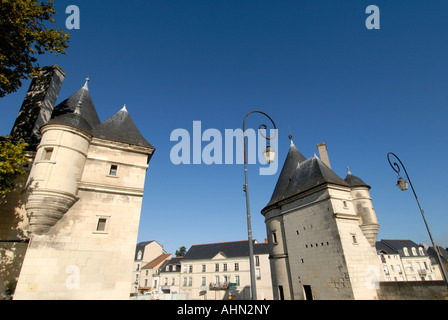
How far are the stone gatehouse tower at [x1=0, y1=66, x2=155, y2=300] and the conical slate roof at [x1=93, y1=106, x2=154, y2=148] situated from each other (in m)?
0.11

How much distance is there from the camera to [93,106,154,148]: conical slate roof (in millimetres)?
12258

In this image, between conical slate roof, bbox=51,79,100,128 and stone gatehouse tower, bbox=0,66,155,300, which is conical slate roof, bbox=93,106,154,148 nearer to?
stone gatehouse tower, bbox=0,66,155,300

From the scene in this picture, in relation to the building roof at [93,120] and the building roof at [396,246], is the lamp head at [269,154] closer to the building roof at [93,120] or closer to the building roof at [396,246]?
the building roof at [93,120]

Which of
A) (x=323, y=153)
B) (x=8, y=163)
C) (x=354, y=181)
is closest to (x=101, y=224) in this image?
(x=8, y=163)

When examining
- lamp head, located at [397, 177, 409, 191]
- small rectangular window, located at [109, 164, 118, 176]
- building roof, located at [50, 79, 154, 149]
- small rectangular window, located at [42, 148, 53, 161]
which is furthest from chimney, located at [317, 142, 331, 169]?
small rectangular window, located at [42, 148, 53, 161]

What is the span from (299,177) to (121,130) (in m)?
14.4

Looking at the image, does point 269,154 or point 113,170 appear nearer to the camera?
point 269,154

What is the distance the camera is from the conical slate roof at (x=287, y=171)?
20.2 metres

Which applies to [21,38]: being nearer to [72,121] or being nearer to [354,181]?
[72,121]

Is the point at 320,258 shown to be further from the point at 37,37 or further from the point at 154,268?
the point at 154,268

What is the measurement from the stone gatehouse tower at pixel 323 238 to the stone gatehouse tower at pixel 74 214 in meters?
12.1

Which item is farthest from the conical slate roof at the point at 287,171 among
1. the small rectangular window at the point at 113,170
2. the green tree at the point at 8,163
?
the green tree at the point at 8,163

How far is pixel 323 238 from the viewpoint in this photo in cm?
1507
